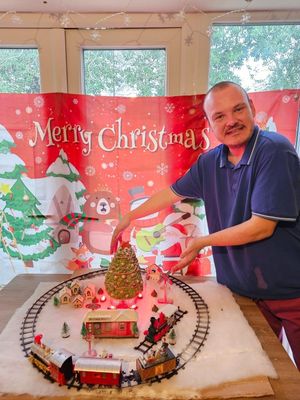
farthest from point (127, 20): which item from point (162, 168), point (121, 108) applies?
point (162, 168)

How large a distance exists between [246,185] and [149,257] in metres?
0.71

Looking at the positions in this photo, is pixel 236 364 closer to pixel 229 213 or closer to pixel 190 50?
pixel 229 213

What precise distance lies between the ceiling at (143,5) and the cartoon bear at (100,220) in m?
0.81

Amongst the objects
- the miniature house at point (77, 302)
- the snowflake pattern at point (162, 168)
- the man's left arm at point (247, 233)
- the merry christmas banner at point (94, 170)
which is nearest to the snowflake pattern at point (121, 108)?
the merry christmas banner at point (94, 170)

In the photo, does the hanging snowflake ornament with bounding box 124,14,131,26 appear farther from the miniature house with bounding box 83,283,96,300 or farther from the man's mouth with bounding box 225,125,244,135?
the miniature house with bounding box 83,283,96,300

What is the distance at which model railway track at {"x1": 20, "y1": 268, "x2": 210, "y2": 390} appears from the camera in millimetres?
678

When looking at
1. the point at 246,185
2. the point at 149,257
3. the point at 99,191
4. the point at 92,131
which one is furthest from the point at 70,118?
the point at 246,185

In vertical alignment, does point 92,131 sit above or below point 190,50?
below

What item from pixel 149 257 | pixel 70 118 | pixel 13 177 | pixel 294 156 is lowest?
pixel 149 257

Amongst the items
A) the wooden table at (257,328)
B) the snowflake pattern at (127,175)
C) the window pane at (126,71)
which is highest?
the window pane at (126,71)

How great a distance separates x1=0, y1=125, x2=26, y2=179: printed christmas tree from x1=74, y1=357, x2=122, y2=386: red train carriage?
3.53ft

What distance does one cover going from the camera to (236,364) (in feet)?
2.35

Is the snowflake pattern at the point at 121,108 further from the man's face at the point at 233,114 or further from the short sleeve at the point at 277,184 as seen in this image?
the short sleeve at the point at 277,184

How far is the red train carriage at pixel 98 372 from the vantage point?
2.15 feet
